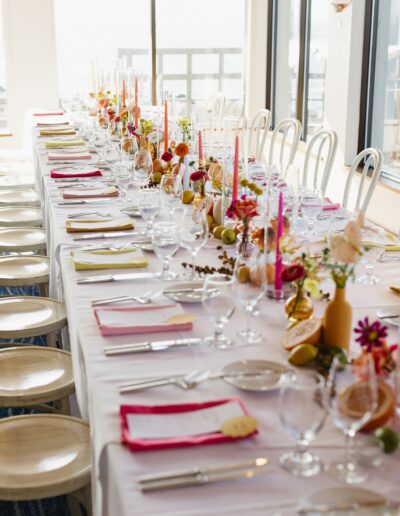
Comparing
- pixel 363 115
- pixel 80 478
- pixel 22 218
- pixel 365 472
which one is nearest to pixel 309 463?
pixel 365 472

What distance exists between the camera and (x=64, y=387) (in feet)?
7.62

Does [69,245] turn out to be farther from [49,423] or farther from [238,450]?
[238,450]

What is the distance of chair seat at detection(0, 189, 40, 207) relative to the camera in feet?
16.9

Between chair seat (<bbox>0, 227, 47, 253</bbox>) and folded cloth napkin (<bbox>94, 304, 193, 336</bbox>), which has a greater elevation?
folded cloth napkin (<bbox>94, 304, 193, 336</bbox>)

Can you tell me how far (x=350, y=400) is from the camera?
1.24 meters

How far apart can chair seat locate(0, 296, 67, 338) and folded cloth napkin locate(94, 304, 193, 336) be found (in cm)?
81

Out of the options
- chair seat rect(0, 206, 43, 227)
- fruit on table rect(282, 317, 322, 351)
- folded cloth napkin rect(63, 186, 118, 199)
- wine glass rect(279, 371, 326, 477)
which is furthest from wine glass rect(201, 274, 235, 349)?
chair seat rect(0, 206, 43, 227)

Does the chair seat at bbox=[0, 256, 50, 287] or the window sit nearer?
the chair seat at bbox=[0, 256, 50, 287]

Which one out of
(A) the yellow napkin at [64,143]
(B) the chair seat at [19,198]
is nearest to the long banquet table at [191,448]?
(B) the chair seat at [19,198]

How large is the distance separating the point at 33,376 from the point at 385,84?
4.13 metres

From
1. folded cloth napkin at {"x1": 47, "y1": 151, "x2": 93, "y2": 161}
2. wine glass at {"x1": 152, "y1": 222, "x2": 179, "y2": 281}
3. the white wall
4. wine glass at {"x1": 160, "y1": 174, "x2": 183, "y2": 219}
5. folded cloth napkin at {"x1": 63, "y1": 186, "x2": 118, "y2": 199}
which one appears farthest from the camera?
the white wall

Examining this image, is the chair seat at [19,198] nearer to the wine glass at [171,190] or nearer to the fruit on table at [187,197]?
the fruit on table at [187,197]

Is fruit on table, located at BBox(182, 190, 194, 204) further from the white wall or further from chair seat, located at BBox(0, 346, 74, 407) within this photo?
the white wall

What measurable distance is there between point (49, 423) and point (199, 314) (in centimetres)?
49
